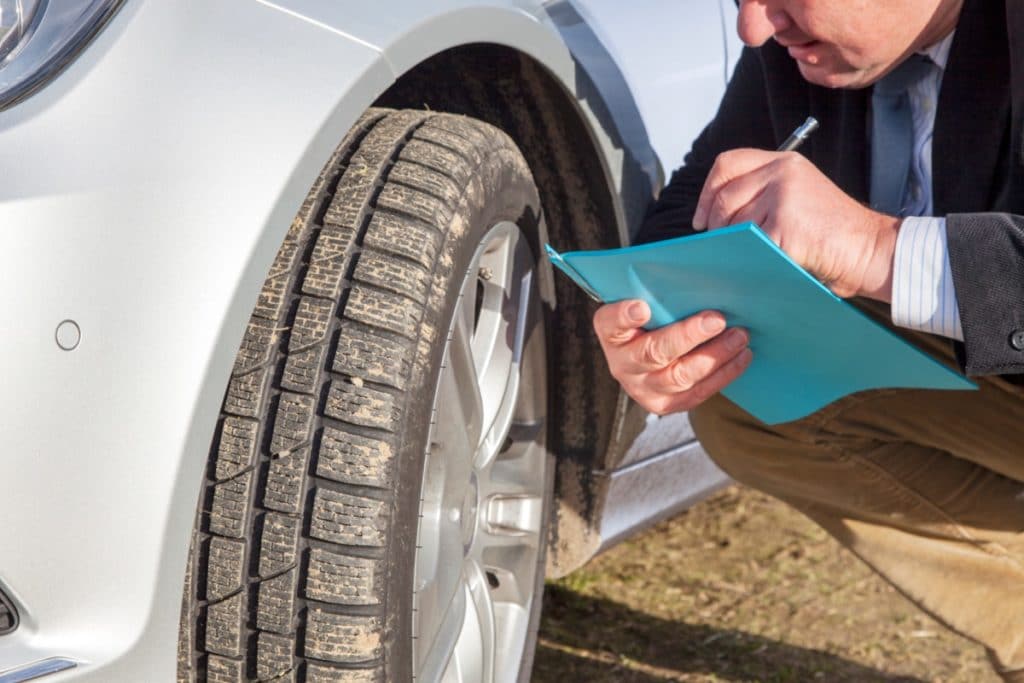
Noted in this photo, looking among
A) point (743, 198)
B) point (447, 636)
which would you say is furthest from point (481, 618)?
point (743, 198)

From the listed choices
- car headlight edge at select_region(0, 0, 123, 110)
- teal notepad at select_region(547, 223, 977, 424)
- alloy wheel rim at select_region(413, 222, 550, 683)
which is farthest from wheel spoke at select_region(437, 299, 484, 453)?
car headlight edge at select_region(0, 0, 123, 110)

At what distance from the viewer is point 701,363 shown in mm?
1532

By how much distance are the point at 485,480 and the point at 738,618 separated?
0.97 m

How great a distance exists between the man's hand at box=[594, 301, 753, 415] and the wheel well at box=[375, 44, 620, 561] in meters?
0.29

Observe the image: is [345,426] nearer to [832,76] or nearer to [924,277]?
[924,277]

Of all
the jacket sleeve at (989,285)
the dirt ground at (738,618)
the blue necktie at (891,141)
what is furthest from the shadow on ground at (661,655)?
the jacket sleeve at (989,285)

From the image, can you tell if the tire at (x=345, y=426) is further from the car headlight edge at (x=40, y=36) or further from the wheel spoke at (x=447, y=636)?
the car headlight edge at (x=40, y=36)

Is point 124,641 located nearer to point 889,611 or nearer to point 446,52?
point 446,52

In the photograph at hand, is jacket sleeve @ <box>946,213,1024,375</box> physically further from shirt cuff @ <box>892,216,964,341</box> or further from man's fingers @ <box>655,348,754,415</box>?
man's fingers @ <box>655,348,754,415</box>

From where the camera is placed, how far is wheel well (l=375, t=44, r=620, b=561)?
166 centimetres

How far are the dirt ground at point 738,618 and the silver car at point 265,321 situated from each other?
2.23 ft

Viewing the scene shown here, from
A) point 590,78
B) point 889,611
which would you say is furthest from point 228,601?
point 889,611

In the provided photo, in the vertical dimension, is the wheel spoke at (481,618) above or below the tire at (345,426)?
below

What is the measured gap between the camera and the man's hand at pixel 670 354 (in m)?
1.47
